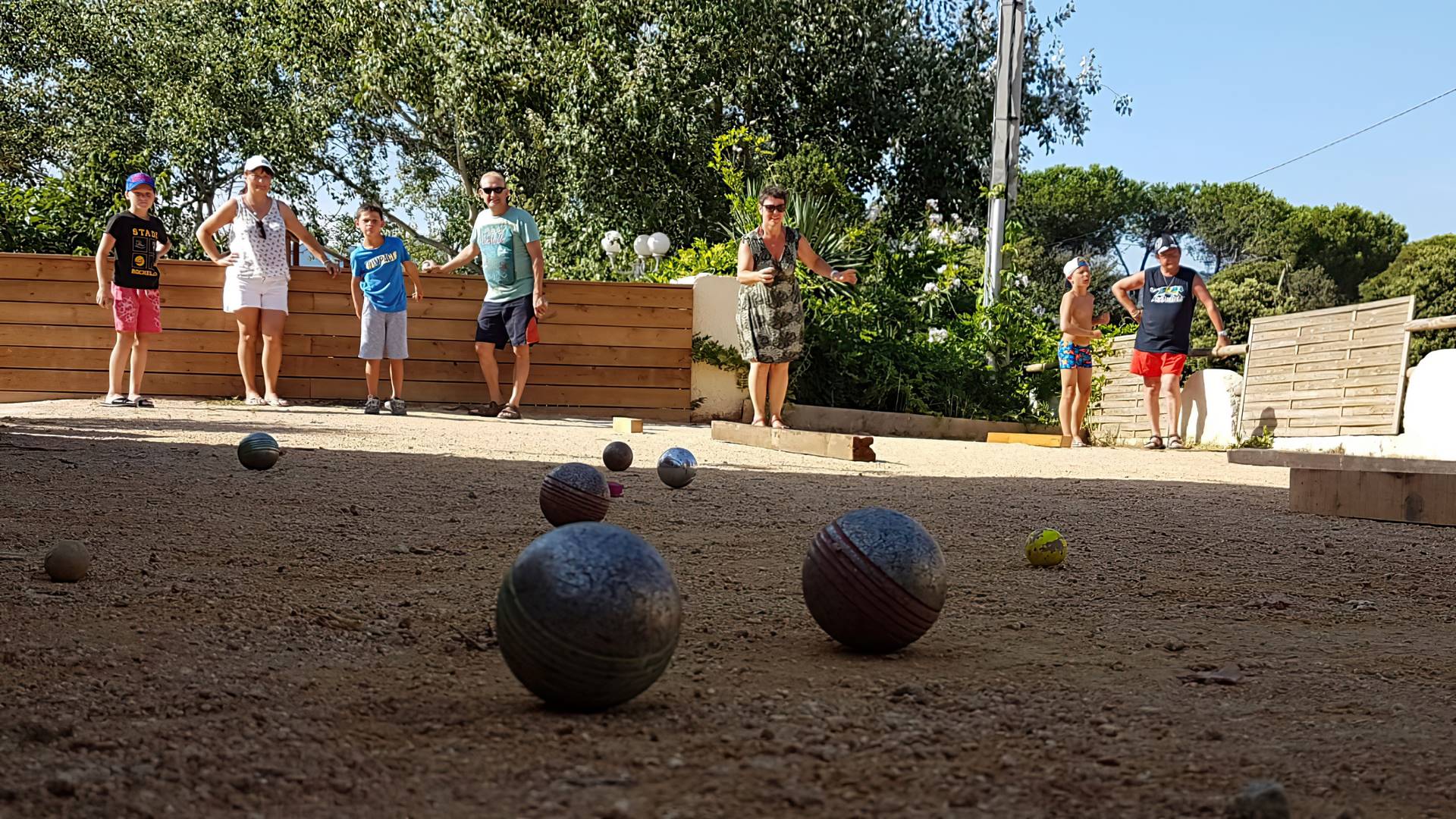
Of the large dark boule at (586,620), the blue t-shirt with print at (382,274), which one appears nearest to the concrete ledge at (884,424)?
the blue t-shirt with print at (382,274)

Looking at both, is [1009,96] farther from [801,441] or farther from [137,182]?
[137,182]

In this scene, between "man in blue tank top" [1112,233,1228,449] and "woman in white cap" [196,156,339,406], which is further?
"man in blue tank top" [1112,233,1228,449]

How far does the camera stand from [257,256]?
10445 mm

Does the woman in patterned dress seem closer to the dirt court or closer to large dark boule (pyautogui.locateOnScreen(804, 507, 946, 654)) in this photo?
the dirt court

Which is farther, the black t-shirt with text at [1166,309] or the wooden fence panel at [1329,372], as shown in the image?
the wooden fence panel at [1329,372]

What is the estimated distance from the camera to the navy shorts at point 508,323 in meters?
11.2

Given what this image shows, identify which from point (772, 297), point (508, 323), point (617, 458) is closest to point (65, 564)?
point (617, 458)

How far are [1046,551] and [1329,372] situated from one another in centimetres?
907

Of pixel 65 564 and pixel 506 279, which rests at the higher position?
pixel 506 279

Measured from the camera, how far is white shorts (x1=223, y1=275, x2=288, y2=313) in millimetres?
10500

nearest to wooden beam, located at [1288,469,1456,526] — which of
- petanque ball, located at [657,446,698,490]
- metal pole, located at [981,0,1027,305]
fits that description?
petanque ball, located at [657,446,698,490]

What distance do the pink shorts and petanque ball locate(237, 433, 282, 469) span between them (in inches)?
176

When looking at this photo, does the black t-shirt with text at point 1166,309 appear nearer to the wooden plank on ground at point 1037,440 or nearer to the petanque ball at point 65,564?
the wooden plank on ground at point 1037,440

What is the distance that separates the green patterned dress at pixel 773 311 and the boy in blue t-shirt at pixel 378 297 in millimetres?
3118
